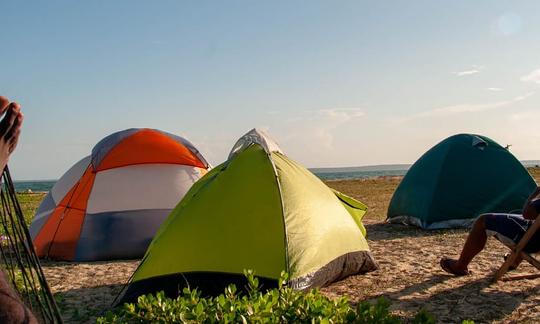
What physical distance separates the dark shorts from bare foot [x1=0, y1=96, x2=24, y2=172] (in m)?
5.03

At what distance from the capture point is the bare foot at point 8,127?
1837mm

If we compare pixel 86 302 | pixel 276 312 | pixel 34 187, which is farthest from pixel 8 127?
pixel 34 187

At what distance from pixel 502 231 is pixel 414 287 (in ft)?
3.82

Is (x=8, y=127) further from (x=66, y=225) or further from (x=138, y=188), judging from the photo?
(x=66, y=225)

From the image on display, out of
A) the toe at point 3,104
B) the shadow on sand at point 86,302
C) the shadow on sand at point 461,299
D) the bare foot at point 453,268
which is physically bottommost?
the shadow on sand at point 86,302

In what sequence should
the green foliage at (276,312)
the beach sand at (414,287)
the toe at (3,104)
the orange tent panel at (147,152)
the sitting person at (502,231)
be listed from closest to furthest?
the toe at (3,104), the green foliage at (276,312), the beach sand at (414,287), the sitting person at (502,231), the orange tent panel at (147,152)

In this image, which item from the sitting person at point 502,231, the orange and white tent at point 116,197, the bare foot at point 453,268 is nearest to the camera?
the sitting person at point 502,231

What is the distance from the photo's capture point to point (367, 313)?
122 inches

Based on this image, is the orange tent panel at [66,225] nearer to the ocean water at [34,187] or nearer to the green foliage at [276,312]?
the green foliage at [276,312]

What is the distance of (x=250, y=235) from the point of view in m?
5.09

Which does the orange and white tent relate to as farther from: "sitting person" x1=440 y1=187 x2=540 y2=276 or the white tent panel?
"sitting person" x1=440 y1=187 x2=540 y2=276

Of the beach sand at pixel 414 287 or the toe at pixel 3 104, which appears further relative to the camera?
the beach sand at pixel 414 287

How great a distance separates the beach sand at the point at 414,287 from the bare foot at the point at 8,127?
3323 millimetres

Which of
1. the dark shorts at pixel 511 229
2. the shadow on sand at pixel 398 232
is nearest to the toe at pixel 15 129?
the dark shorts at pixel 511 229
